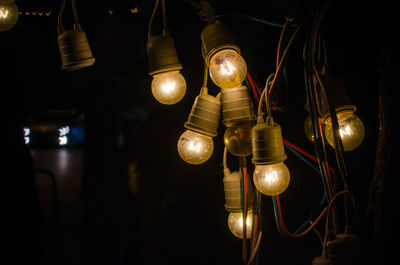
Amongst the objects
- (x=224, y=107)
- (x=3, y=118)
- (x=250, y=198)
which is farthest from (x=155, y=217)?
(x=224, y=107)

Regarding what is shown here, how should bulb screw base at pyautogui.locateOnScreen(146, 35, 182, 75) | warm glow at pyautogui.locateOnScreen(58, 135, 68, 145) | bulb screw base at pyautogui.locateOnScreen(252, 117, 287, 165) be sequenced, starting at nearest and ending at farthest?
bulb screw base at pyautogui.locateOnScreen(252, 117, 287, 165) → bulb screw base at pyautogui.locateOnScreen(146, 35, 182, 75) → warm glow at pyautogui.locateOnScreen(58, 135, 68, 145)

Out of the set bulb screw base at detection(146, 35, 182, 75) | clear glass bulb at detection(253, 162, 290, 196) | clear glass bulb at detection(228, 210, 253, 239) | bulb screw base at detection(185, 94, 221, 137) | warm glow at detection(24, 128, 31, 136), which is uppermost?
bulb screw base at detection(146, 35, 182, 75)

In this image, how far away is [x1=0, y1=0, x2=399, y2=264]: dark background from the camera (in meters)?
1.28

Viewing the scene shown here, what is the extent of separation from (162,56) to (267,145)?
0.46 meters

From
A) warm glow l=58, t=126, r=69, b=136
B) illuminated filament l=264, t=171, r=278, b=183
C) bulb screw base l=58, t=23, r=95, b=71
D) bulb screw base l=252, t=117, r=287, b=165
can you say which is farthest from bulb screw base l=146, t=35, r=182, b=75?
warm glow l=58, t=126, r=69, b=136

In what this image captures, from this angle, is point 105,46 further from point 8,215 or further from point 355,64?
point 355,64

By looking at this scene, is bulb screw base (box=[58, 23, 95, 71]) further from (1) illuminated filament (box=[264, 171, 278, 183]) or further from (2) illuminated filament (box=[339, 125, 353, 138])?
(2) illuminated filament (box=[339, 125, 353, 138])

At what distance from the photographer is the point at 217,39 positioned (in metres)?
1.00

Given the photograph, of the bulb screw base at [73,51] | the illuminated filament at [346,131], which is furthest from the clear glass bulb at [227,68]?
the bulb screw base at [73,51]

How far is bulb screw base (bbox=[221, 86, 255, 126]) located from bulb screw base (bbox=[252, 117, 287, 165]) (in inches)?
3.5

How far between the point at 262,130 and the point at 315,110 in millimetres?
204

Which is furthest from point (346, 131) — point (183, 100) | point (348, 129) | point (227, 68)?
point (183, 100)

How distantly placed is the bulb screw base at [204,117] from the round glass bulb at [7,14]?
791 mm

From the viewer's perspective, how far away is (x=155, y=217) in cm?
238
